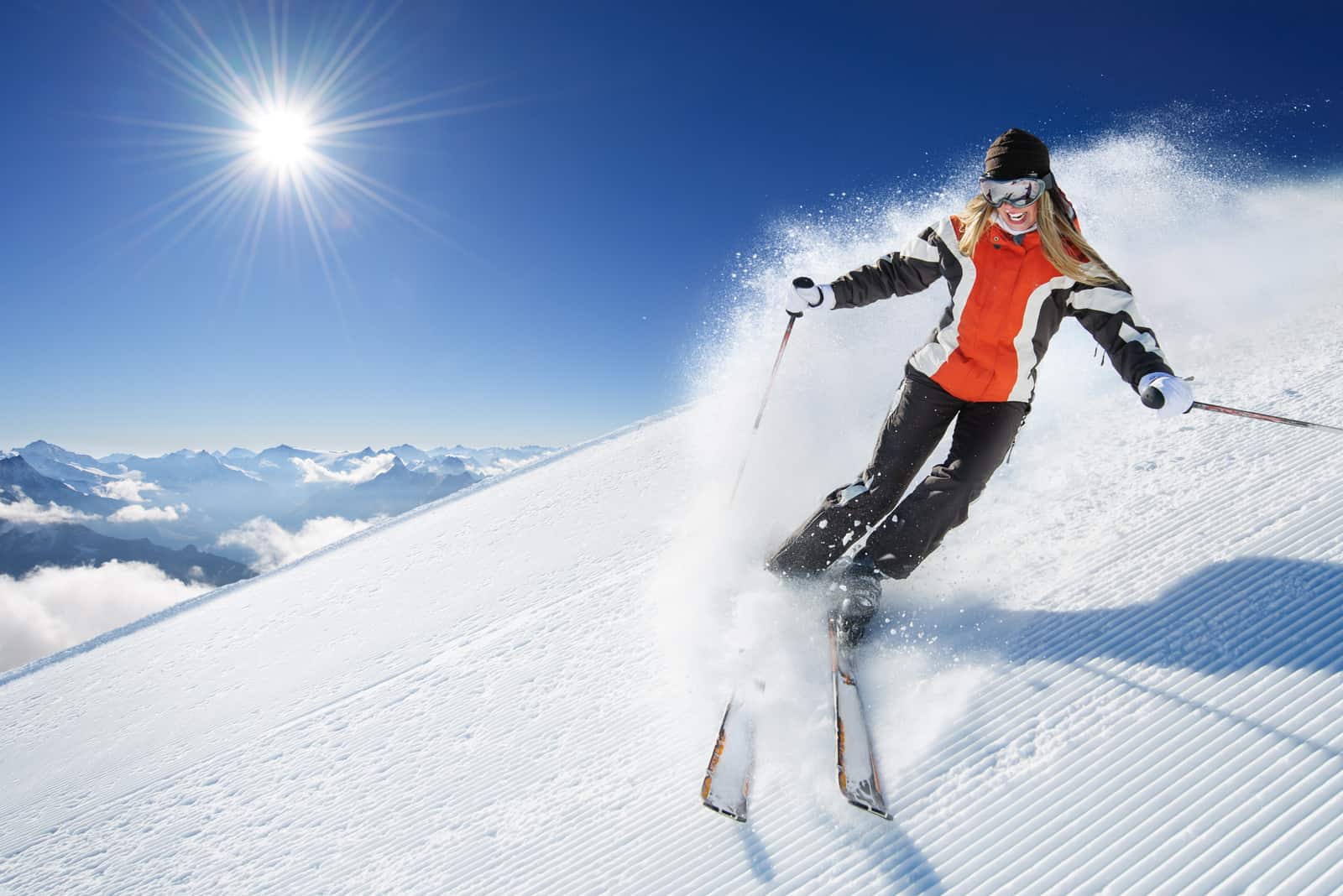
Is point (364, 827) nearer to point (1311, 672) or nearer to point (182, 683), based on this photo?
point (1311, 672)

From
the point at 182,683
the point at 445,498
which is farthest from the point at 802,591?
the point at 445,498

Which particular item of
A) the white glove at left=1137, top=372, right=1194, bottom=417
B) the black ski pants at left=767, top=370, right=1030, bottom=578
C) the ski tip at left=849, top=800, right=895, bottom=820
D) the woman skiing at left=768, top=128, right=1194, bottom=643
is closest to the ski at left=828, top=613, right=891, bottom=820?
the ski tip at left=849, top=800, right=895, bottom=820

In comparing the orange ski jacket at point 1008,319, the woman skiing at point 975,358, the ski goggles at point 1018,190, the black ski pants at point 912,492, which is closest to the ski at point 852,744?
the woman skiing at point 975,358

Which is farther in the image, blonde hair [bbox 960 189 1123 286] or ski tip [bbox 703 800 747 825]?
blonde hair [bbox 960 189 1123 286]

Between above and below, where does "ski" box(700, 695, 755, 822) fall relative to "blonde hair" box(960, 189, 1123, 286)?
below

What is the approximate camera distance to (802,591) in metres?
2.89

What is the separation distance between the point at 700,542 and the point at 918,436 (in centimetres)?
188

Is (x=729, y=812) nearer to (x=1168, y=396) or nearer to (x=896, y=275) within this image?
(x=1168, y=396)

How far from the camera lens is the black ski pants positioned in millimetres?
2545

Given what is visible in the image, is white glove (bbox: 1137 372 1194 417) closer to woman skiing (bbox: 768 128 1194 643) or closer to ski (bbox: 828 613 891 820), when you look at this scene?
woman skiing (bbox: 768 128 1194 643)

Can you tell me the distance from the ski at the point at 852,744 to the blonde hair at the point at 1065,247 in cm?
172

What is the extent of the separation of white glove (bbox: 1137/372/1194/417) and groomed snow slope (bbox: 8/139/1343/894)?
2.37 ft

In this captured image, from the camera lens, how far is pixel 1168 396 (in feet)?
7.13

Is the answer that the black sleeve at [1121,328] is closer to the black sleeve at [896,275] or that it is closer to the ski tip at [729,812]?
the black sleeve at [896,275]
